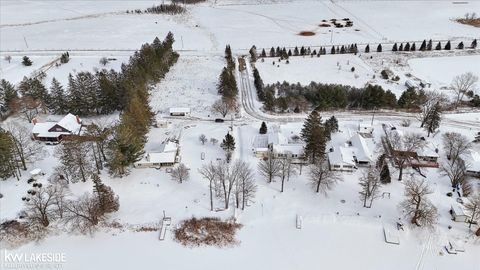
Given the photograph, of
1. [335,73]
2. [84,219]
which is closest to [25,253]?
[84,219]

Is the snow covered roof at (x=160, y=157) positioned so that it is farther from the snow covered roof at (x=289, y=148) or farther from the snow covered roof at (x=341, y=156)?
the snow covered roof at (x=341, y=156)

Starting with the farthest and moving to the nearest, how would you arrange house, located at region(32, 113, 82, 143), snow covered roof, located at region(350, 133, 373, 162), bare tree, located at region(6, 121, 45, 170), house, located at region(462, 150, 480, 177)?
house, located at region(32, 113, 82, 143), snow covered roof, located at region(350, 133, 373, 162), bare tree, located at region(6, 121, 45, 170), house, located at region(462, 150, 480, 177)

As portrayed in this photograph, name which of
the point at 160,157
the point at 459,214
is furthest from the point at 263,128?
the point at 459,214

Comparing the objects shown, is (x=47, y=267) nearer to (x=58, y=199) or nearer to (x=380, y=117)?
(x=58, y=199)

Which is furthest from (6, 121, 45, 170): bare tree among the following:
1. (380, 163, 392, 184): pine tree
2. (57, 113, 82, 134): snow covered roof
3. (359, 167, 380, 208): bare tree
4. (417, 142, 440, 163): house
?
(417, 142, 440, 163): house

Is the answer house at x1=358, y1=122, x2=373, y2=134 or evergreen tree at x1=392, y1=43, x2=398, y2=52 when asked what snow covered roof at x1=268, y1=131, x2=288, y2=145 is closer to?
house at x1=358, y1=122, x2=373, y2=134

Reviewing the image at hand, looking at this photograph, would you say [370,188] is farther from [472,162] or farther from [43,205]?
[43,205]
